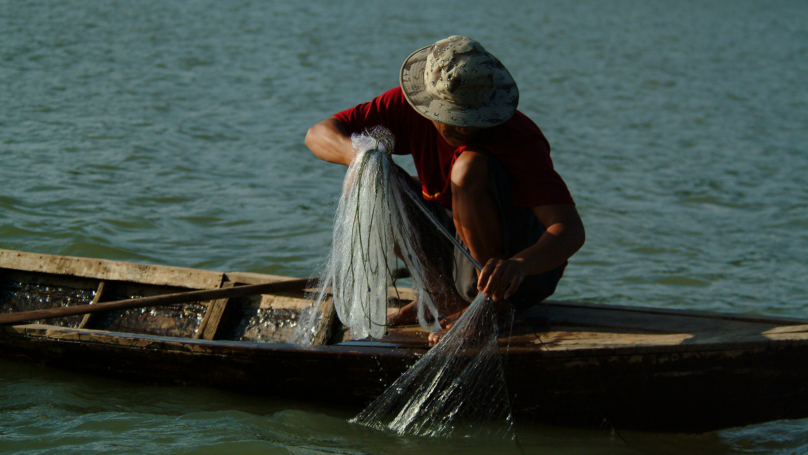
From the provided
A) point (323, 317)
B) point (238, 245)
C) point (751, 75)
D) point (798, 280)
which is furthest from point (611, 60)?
point (323, 317)

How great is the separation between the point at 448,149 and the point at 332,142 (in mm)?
443

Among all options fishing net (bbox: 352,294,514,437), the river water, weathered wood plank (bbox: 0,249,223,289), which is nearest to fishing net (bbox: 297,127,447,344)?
fishing net (bbox: 352,294,514,437)

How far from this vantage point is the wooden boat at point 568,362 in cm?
260

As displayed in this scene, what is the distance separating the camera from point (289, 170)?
23.7ft

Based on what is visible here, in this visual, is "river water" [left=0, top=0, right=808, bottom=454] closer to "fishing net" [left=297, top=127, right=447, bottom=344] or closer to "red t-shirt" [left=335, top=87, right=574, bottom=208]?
"fishing net" [left=297, top=127, right=447, bottom=344]

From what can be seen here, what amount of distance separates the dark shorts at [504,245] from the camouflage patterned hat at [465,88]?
186mm

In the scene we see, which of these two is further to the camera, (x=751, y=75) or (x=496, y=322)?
(x=751, y=75)

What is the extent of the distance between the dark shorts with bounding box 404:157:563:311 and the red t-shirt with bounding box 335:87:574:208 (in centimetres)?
5

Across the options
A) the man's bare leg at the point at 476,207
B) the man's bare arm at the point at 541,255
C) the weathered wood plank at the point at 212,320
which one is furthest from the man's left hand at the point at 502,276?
the weathered wood plank at the point at 212,320

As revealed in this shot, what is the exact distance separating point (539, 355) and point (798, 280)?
136 inches

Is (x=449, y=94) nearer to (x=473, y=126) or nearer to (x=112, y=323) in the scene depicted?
(x=473, y=126)

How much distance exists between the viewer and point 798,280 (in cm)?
520

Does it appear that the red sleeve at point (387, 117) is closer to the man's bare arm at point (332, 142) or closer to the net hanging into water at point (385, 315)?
the man's bare arm at point (332, 142)

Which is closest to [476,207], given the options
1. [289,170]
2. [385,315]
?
[385,315]
